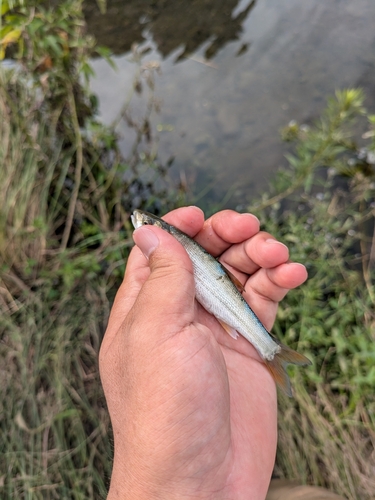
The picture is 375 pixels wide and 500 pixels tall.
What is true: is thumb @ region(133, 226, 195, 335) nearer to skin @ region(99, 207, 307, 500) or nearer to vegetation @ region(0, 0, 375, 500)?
skin @ region(99, 207, 307, 500)

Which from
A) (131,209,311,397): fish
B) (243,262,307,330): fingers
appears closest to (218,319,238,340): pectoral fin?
(131,209,311,397): fish

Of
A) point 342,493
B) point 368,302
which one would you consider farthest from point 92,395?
point 368,302

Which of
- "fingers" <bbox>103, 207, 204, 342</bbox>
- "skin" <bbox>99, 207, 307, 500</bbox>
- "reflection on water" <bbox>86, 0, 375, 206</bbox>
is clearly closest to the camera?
"skin" <bbox>99, 207, 307, 500</bbox>

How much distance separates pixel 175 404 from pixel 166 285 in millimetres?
604

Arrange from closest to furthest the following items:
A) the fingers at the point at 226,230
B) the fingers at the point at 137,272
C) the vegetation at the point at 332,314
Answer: the fingers at the point at 137,272, the fingers at the point at 226,230, the vegetation at the point at 332,314

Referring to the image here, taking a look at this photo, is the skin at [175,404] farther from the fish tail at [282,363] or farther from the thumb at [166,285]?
the fish tail at [282,363]

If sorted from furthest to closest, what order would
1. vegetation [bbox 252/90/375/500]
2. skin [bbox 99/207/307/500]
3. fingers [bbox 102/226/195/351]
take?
vegetation [bbox 252/90/375/500] → fingers [bbox 102/226/195/351] → skin [bbox 99/207/307/500]

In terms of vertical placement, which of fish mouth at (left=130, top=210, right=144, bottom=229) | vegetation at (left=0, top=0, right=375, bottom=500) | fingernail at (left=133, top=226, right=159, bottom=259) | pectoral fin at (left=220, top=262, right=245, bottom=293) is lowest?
vegetation at (left=0, top=0, right=375, bottom=500)

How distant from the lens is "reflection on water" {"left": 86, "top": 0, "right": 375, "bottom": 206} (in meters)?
5.14

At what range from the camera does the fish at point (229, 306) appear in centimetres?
237

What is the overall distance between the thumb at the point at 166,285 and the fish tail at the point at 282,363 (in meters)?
0.70

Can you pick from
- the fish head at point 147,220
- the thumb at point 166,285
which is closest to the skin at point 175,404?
the thumb at point 166,285

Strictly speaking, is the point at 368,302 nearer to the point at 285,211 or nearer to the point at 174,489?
the point at 285,211

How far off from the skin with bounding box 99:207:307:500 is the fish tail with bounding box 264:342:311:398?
0.17m
